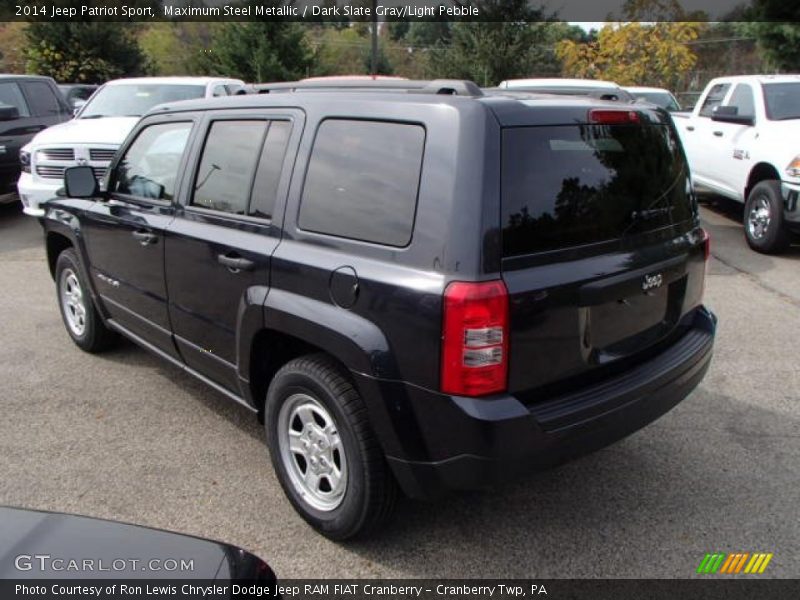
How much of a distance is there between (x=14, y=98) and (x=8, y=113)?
75cm

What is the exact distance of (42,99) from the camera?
1098 cm

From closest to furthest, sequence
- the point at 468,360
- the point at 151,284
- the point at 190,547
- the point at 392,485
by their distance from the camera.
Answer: the point at 190,547
the point at 468,360
the point at 392,485
the point at 151,284

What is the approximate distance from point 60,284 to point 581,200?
412 cm

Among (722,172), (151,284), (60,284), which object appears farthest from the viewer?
(722,172)

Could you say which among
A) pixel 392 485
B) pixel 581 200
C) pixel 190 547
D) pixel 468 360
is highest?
pixel 581 200

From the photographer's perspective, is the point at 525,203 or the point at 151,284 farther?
the point at 151,284

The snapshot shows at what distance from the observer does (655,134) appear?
2.95m

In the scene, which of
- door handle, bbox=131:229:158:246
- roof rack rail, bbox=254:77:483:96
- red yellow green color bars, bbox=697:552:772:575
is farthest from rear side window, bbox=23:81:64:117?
red yellow green color bars, bbox=697:552:772:575

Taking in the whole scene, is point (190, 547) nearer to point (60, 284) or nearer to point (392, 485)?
point (392, 485)

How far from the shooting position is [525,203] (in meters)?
2.39

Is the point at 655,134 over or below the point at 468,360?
over

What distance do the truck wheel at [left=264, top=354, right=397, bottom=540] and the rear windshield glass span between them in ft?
2.94

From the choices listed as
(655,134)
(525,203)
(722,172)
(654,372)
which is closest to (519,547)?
(654,372)

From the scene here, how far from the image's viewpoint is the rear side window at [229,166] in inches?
123
